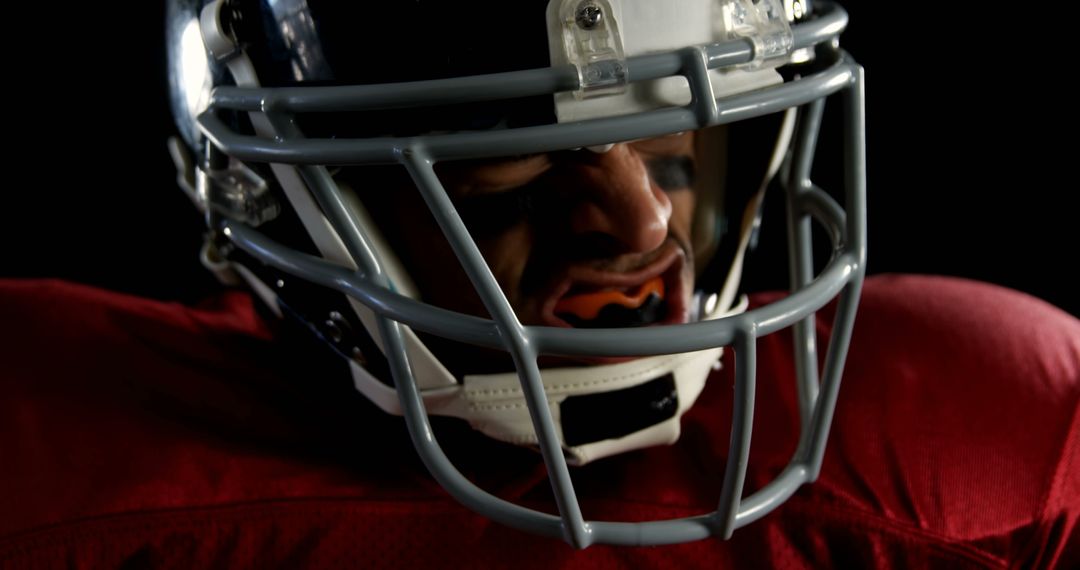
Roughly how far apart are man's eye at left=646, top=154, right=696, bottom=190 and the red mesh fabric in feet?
0.74

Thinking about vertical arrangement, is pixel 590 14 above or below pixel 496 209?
above

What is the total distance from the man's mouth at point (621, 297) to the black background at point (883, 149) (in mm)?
560

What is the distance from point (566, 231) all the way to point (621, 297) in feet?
0.22

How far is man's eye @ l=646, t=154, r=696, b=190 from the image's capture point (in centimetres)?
69

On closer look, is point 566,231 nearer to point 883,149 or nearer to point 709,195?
point 709,195

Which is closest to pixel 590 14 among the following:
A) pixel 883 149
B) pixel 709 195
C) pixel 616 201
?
pixel 616 201

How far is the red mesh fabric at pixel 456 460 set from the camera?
0.67 metres

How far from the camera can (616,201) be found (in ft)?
2.08

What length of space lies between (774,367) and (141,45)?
2.72ft

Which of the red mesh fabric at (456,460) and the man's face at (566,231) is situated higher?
the man's face at (566,231)

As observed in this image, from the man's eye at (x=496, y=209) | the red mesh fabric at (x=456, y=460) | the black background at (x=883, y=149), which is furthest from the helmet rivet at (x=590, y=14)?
the black background at (x=883, y=149)

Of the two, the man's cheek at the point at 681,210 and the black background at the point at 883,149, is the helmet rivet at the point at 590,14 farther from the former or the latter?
the black background at the point at 883,149

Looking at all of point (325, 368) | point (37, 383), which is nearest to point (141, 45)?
point (37, 383)

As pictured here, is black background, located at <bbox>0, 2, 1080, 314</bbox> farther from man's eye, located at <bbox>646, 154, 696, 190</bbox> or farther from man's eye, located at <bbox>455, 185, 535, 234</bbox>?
man's eye, located at <bbox>455, 185, 535, 234</bbox>
